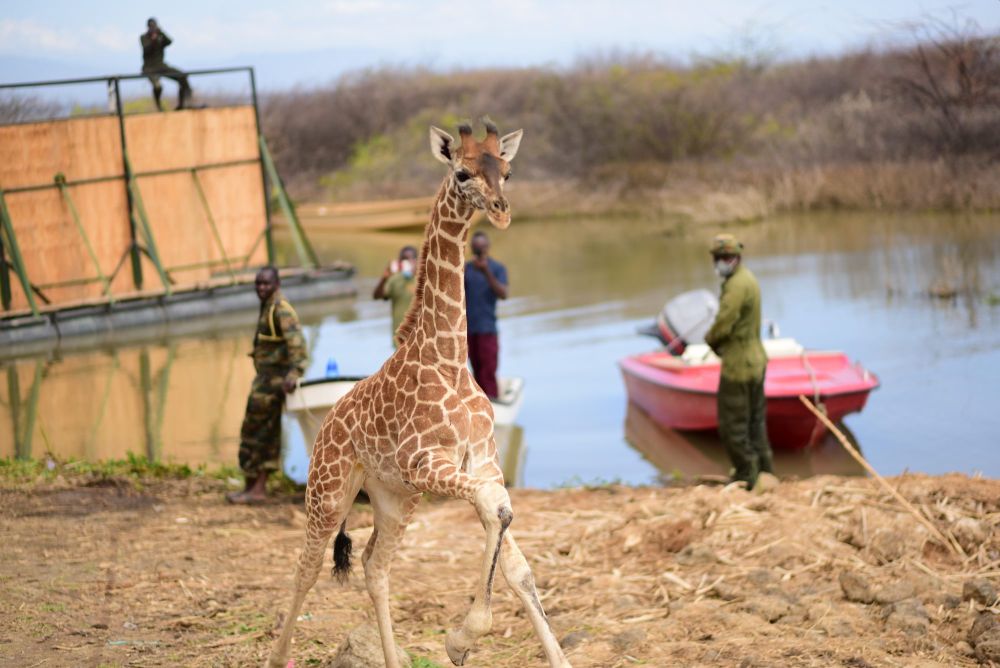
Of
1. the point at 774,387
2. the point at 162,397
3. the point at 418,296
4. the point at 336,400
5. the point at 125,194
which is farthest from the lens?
the point at 125,194

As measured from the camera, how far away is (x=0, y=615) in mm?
6980

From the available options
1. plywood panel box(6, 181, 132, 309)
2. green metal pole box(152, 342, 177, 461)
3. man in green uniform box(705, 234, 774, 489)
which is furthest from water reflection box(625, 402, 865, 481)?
plywood panel box(6, 181, 132, 309)

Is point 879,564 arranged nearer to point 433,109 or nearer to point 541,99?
point 541,99

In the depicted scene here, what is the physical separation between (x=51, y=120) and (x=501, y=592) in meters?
15.3

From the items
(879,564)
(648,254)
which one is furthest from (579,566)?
(648,254)

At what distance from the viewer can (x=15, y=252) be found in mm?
18953

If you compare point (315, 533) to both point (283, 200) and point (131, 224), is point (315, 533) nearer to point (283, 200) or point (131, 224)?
point (131, 224)

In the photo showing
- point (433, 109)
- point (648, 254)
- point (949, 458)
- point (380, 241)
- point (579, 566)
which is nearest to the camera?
point (579, 566)

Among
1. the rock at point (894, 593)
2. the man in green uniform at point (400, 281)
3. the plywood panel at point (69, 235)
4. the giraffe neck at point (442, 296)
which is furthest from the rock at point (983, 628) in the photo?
the plywood panel at point (69, 235)

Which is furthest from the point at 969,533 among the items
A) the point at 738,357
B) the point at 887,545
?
the point at 738,357

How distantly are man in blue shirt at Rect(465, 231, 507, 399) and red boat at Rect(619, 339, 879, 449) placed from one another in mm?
2389

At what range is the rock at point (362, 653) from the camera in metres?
6.10

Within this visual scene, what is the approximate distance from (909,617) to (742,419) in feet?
12.9

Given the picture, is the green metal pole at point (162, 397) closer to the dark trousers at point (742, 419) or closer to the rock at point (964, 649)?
the dark trousers at point (742, 419)
